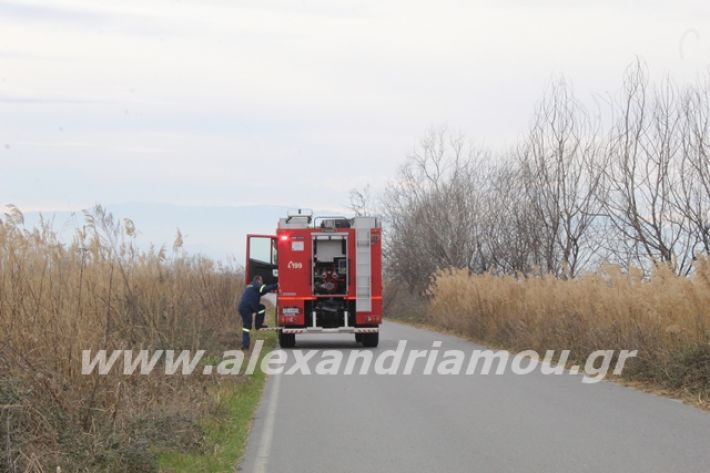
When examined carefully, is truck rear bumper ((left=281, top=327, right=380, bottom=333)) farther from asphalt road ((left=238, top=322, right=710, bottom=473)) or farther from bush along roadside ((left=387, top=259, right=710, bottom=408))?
asphalt road ((left=238, top=322, right=710, bottom=473))

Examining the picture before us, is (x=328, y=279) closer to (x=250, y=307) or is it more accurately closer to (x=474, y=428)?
(x=250, y=307)

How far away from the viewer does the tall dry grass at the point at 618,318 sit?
45.2 ft

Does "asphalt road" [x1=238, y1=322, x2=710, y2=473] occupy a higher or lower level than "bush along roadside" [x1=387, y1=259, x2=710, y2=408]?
lower

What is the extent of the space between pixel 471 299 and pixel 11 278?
62.1ft

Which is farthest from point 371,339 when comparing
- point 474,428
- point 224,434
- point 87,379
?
point 87,379

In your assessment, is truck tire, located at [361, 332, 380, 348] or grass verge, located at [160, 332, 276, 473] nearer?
grass verge, located at [160, 332, 276, 473]

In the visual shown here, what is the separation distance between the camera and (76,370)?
8.80 meters

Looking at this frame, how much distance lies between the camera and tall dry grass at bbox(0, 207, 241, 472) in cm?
798

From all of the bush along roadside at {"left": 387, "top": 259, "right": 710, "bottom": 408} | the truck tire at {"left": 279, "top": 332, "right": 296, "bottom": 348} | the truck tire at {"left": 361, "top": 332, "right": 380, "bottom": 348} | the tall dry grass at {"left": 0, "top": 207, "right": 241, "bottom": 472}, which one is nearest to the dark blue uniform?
the truck tire at {"left": 279, "top": 332, "right": 296, "bottom": 348}

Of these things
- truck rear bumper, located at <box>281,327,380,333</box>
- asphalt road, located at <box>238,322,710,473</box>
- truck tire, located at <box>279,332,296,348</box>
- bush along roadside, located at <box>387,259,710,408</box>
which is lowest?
truck tire, located at <box>279,332,296,348</box>

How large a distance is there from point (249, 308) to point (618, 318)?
8.49 m

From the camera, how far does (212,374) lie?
14.4 m

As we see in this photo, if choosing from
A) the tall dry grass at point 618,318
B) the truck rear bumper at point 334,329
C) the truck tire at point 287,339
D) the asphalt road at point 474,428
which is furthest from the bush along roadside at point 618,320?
the truck tire at point 287,339

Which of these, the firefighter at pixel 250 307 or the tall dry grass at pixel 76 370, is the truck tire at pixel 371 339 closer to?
the firefighter at pixel 250 307
